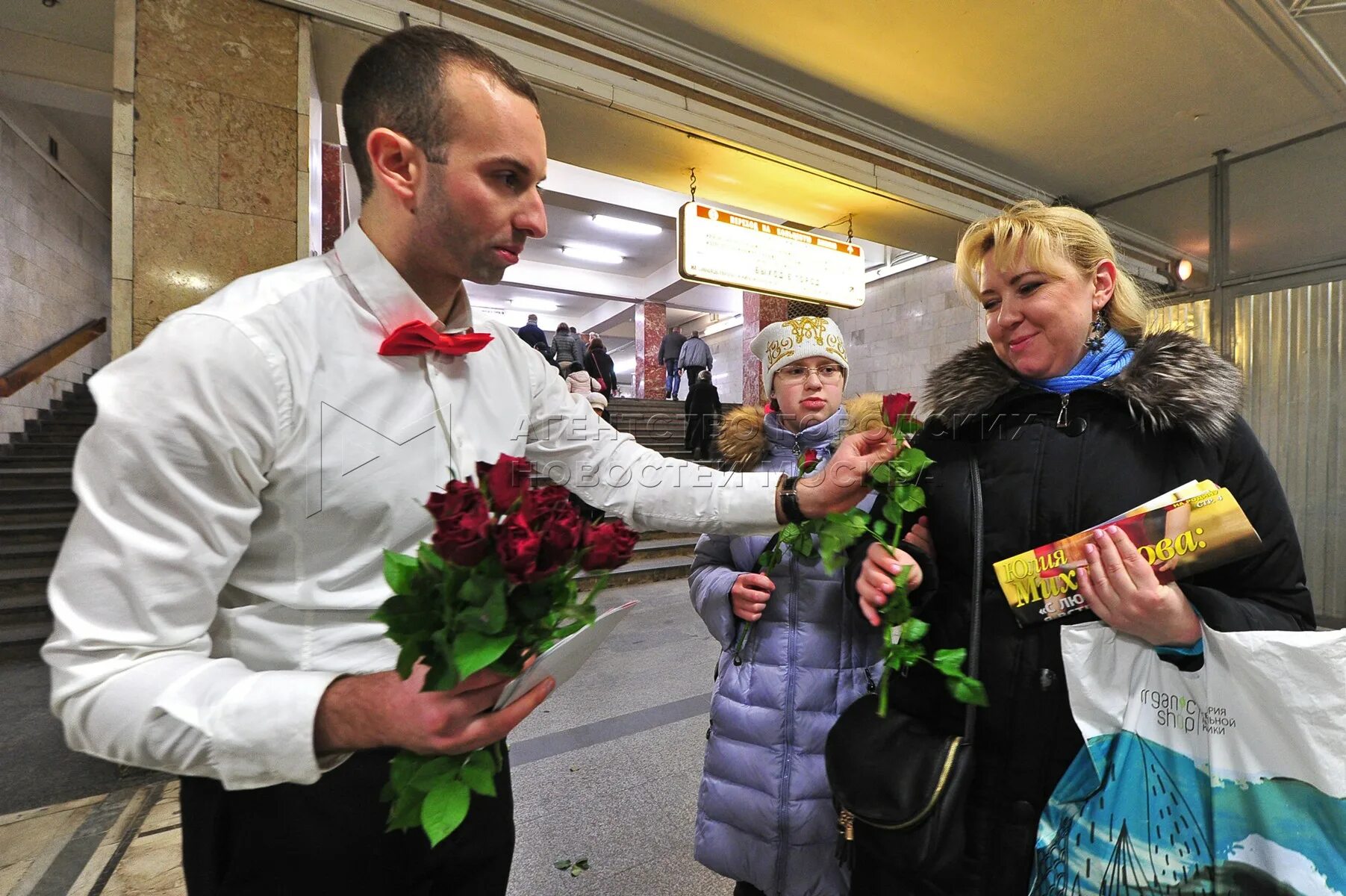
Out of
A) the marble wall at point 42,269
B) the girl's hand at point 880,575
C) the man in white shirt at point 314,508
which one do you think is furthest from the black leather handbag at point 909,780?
the marble wall at point 42,269

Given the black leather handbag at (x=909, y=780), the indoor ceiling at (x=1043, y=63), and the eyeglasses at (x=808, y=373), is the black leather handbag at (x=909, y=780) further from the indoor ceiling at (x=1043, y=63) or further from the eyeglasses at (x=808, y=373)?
the indoor ceiling at (x=1043, y=63)

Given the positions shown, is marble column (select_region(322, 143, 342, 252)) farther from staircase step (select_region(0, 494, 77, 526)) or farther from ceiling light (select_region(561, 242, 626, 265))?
ceiling light (select_region(561, 242, 626, 265))

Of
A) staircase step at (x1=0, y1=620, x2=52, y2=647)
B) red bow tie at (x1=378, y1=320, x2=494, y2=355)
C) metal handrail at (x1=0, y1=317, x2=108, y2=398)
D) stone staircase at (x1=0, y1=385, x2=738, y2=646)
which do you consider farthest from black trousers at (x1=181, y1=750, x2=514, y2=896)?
metal handrail at (x1=0, y1=317, x2=108, y2=398)

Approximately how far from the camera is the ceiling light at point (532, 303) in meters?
14.6

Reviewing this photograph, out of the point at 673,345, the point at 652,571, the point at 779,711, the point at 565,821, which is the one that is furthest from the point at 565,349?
the point at 779,711

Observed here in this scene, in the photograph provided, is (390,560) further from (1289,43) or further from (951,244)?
(951,244)

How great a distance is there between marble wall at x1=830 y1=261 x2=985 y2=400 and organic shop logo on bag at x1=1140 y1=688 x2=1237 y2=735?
7529 mm

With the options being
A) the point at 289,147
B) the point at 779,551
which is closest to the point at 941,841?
the point at 779,551

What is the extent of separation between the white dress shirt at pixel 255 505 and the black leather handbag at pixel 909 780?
36.7 inches

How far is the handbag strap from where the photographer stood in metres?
1.13

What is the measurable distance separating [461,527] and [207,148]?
10.4ft

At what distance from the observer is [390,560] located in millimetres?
594

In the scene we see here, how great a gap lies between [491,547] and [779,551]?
1.07 meters

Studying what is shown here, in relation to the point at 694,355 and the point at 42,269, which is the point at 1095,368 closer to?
the point at 694,355
